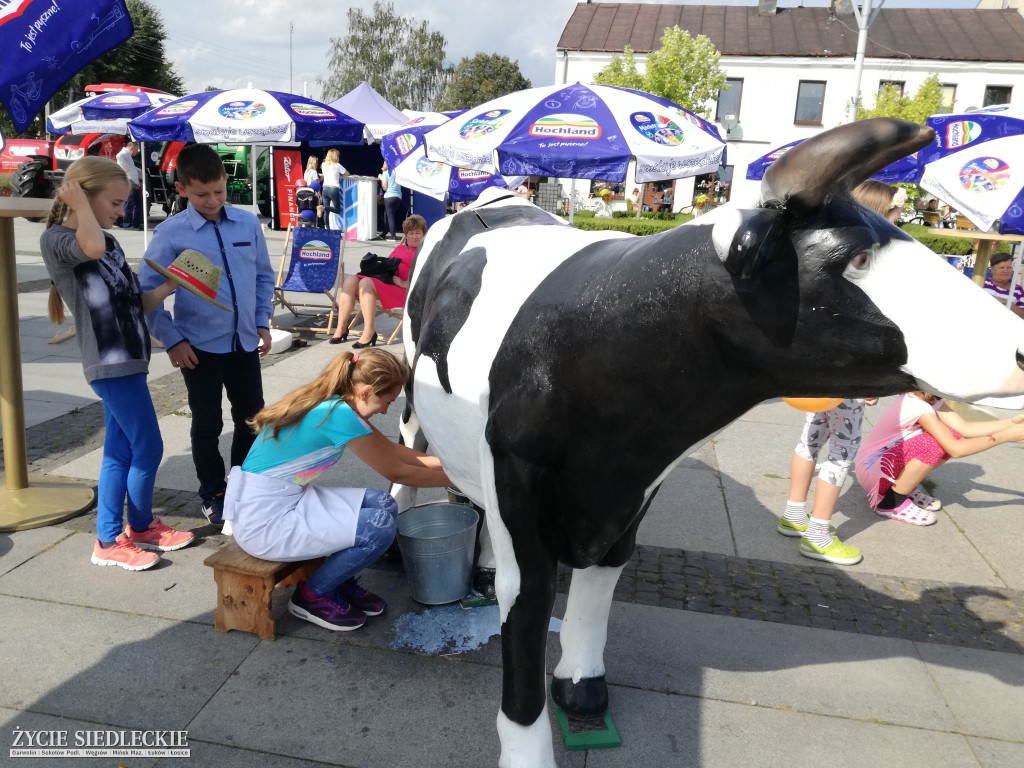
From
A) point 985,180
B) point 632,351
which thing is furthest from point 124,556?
point 985,180

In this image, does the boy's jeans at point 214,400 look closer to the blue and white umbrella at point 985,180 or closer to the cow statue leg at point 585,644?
the cow statue leg at point 585,644

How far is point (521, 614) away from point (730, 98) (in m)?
35.1

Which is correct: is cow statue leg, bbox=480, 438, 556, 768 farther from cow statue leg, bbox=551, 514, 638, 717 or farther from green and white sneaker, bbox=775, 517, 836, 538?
green and white sneaker, bbox=775, 517, 836, 538

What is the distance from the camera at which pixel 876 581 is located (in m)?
3.71

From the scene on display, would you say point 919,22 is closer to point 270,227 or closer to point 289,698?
point 270,227

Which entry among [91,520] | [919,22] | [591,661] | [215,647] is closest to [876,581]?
[591,661]

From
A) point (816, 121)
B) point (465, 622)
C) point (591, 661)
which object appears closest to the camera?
point (591, 661)

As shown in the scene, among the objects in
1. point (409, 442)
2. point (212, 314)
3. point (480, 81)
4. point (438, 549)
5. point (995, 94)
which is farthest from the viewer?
point (480, 81)

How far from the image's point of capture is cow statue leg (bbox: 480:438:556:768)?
2.04 m

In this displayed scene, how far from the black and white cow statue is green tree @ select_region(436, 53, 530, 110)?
50.0 m

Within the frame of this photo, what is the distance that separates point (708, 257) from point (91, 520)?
3.58 metres

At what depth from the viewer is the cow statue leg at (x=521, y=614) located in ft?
6.70

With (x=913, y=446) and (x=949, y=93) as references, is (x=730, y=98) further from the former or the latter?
(x=913, y=446)

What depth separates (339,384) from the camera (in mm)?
2820
